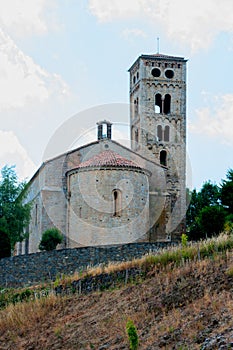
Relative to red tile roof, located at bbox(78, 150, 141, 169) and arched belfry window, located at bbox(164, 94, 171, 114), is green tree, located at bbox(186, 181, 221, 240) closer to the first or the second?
arched belfry window, located at bbox(164, 94, 171, 114)

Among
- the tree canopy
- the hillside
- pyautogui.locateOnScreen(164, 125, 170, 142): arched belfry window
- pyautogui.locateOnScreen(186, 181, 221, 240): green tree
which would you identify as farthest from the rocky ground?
pyautogui.locateOnScreen(186, 181, 221, 240): green tree

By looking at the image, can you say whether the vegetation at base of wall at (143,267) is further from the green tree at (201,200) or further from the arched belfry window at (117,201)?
the green tree at (201,200)

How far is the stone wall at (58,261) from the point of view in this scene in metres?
27.8

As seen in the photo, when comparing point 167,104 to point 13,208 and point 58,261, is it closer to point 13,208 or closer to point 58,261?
point 13,208

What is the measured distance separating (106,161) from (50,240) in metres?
5.42

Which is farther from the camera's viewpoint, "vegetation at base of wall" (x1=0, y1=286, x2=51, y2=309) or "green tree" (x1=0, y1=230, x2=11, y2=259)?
"green tree" (x1=0, y1=230, x2=11, y2=259)

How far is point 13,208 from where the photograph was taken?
39.2 metres

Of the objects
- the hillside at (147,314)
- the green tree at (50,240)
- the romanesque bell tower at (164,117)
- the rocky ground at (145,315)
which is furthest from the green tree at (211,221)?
the romanesque bell tower at (164,117)

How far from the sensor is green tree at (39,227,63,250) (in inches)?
1436

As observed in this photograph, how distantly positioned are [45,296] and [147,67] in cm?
3059

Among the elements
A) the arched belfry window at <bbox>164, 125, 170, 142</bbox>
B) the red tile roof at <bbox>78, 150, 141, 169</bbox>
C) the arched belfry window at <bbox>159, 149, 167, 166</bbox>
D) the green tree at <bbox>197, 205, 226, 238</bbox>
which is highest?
the arched belfry window at <bbox>164, 125, 170, 142</bbox>

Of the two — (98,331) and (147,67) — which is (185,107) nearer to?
(147,67)

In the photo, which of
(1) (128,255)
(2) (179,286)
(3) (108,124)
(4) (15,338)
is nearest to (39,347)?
(4) (15,338)

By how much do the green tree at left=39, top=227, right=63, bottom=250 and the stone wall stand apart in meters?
7.93
